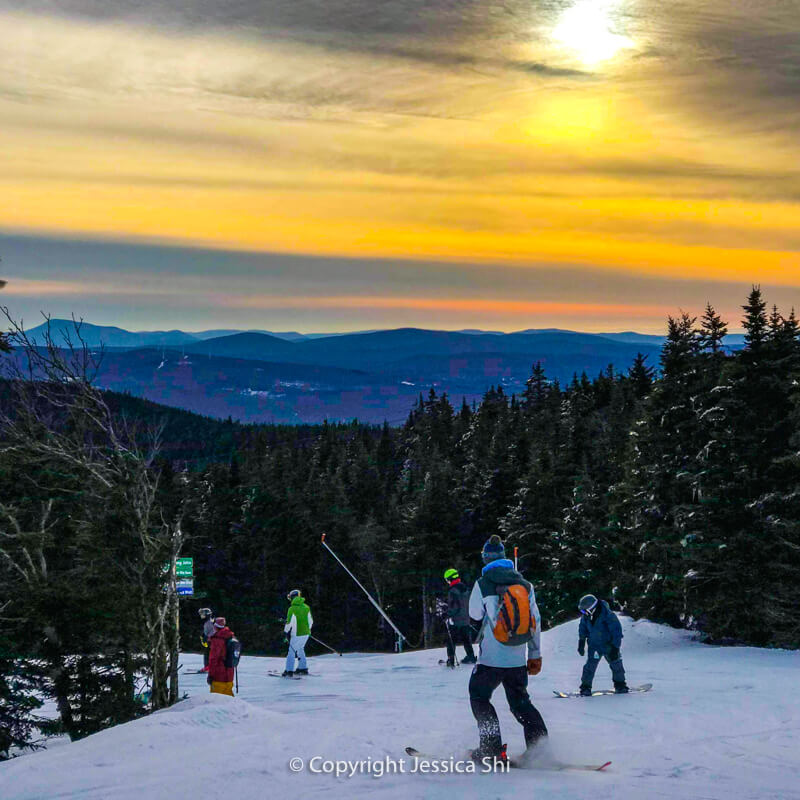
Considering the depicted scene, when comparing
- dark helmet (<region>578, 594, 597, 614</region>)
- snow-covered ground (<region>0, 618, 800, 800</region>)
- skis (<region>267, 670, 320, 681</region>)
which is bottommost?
skis (<region>267, 670, 320, 681</region>)

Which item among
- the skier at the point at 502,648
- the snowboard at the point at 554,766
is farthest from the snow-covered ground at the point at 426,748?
the skier at the point at 502,648

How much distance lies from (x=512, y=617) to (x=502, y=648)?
0.31m

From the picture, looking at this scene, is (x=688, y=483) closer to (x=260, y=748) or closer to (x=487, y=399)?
(x=260, y=748)

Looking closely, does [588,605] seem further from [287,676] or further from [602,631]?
[287,676]

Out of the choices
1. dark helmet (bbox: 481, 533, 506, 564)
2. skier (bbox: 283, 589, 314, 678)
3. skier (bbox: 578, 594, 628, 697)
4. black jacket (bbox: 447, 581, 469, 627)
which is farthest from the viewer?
skier (bbox: 283, 589, 314, 678)

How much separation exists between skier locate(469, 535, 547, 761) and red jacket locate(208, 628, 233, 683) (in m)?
7.85

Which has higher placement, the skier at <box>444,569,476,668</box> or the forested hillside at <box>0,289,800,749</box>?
the forested hillside at <box>0,289,800,749</box>

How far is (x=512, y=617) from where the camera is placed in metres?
8.02

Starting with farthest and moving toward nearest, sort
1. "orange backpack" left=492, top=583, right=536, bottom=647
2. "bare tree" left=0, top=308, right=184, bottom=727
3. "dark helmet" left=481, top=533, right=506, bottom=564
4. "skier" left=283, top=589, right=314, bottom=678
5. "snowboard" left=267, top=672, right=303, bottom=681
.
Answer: "snowboard" left=267, top=672, right=303, bottom=681 < "skier" left=283, top=589, right=314, bottom=678 < "bare tree" left=0, top=308, right=184, bottom=727 < "dark helmet" left=481, top=533, right=506, bottom=564 < "orange backpack" left=492, top=583, right=536, bottom=647

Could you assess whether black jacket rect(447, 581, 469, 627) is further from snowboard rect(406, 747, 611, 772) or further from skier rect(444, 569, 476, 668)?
snowboard rect(406, 747, 611, 772)

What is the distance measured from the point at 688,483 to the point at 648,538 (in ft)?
9.07

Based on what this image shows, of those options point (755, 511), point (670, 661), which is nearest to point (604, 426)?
point (755, 511)

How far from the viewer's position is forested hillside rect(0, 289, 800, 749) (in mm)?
15123

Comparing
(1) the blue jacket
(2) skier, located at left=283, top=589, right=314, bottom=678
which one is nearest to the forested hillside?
(2) skier, located at left=283, top=589, right=314, bottom=678
